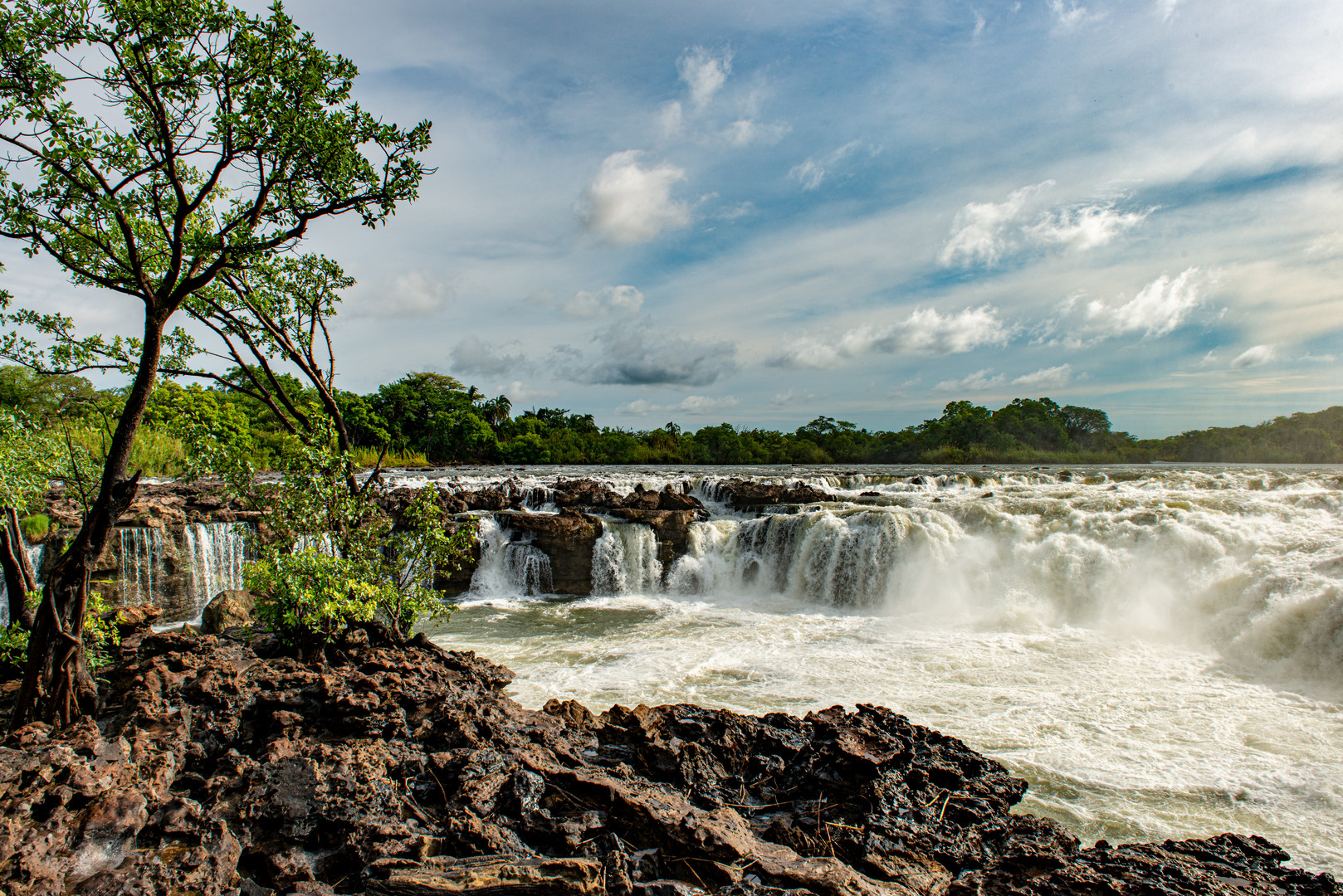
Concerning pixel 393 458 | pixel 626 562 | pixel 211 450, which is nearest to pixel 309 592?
pixel 211 450

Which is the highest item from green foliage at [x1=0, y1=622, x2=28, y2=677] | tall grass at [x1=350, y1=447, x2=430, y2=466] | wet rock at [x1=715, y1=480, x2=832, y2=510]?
tall grass at [x1=350, y1=447, x2=430, y2=466]

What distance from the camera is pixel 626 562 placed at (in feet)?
52.2

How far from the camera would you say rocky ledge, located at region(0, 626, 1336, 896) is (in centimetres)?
311

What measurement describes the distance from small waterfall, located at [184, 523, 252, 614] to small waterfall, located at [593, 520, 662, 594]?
7685 millimetres

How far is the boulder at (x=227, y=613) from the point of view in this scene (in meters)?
8.52

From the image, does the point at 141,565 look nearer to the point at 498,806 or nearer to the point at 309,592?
the point at 309,592

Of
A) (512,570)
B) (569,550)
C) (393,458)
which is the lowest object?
(512,570)

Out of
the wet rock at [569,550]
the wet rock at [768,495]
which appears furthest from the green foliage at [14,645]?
the wet rock at [768,495]

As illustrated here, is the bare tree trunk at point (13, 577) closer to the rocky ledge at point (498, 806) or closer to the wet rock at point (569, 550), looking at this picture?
the rocky ledge at point (498, 806)

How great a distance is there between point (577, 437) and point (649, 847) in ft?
169

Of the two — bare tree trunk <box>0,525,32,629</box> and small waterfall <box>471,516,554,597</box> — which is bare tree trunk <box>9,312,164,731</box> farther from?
small waterfall <box>471,516,554,597</box>

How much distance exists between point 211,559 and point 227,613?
528 cm

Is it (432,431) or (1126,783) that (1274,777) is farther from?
(432,431)

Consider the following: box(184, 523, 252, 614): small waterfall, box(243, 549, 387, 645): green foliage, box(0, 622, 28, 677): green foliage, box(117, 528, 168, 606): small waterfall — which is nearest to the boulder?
box(0, 622, 28, 677): green foliage
